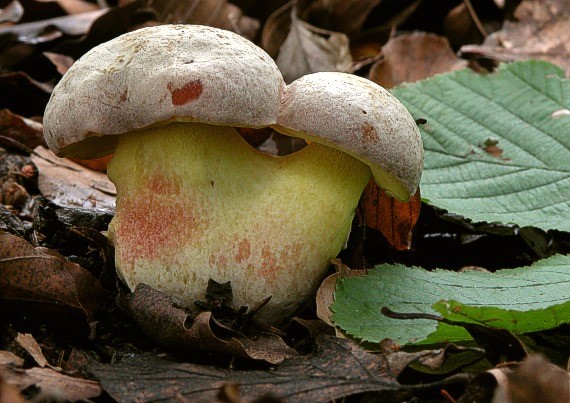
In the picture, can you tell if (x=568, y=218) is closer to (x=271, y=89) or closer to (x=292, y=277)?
(x=292, y=277)

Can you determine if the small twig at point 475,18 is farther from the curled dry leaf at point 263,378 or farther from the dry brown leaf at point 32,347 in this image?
the dry brown leaf at point 32,347

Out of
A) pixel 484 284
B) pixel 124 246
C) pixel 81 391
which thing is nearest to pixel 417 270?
pixel 484 284

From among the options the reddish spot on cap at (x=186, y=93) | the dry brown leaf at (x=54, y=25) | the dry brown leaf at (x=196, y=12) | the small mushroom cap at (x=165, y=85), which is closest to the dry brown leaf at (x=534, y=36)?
the dry brown leaf at (x=196, y=12)

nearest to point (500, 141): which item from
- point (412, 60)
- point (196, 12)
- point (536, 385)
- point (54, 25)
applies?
point (412, 60)

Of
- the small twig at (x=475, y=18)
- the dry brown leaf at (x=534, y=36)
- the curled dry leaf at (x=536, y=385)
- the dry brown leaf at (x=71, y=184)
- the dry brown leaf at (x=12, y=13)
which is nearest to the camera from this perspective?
the curled dry leaf at (x=536, y=385)

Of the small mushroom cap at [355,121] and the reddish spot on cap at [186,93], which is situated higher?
the reddish spot on cap at [186,93]

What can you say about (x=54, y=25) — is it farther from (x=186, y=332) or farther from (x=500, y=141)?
(x=186, y=332)

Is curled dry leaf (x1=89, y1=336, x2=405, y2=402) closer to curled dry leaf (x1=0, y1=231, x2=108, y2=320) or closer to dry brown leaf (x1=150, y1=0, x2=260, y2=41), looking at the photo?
curled dry leaf (x1=0, y1=231, x2=108, y2=320)
